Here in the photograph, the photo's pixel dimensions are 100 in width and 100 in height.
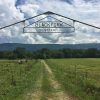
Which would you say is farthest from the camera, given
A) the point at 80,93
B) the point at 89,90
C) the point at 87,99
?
the point at 89,90

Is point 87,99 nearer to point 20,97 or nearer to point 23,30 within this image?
point 20,97

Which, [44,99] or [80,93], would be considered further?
[80,93]

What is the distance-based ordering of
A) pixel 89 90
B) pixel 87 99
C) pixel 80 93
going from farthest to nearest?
pixel 89 90
pixel 80 93
pixel 87 99

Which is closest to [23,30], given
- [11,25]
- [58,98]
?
[11,25]

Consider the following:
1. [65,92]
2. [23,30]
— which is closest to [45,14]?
[23,30]

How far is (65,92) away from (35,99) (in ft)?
12.6

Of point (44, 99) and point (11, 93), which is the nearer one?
point (44, 99)

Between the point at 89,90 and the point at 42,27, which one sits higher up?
the point at 42,27

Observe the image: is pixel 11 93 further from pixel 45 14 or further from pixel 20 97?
pixel 45 14

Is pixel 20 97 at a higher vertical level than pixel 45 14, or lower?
lower

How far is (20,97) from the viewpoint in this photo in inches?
854

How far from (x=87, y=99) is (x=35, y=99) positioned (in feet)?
9.49

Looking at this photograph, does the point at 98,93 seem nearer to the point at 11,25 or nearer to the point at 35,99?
the point at 35,99

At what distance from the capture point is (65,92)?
2422 cm
